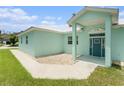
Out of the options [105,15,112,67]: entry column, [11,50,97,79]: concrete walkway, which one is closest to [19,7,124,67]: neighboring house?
[105,15,112,67]: entry column

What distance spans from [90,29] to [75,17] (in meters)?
3.00

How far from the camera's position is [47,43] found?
18.1 meters

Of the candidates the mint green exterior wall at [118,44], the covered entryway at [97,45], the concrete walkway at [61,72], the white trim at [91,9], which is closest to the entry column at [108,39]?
the white trim at [91,9]

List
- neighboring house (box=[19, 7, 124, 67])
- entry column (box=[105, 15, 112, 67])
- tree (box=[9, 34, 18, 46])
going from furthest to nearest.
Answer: tree (box=[9, 34, 18, 46]) < neighboring house (box=[19, 7, 124, 67]) < entry column (box=[105, 15, 112, 67])

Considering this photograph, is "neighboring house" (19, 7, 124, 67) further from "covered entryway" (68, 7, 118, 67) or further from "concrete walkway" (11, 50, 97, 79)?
"concrete walkway" (11, 50, 97, 79)

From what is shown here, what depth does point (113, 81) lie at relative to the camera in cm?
775

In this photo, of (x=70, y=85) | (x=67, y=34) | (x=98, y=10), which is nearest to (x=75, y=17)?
(x=98, y=10)

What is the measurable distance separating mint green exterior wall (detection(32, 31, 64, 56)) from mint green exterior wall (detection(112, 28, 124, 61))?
767 cm

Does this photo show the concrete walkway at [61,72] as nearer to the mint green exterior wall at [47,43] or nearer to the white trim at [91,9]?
the white trim at [91,9]

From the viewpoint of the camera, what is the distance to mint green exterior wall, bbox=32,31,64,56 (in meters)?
16.9

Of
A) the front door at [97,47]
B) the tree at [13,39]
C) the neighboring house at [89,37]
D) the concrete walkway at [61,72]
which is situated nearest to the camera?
the concrete walkway at [61,72]

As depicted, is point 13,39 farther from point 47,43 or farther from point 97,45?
point 97,45

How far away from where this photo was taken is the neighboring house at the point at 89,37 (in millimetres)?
10927

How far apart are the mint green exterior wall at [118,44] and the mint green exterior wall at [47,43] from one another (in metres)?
7.67
